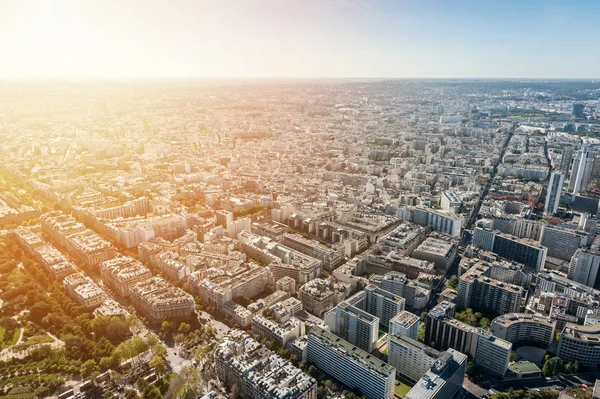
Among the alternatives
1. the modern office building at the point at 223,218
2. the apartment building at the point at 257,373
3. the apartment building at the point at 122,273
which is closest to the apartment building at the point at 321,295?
the apartment building at the point at 257,373

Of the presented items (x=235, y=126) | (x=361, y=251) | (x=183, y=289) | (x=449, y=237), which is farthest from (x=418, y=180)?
(x=235, y=126)

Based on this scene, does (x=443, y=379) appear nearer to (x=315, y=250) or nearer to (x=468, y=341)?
(x=468, y=341)

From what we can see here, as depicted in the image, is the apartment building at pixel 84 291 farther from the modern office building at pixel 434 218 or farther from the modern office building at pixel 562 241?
the modern office building at pixel 562 241

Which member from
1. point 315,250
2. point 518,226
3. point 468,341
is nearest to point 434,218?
point 518,226

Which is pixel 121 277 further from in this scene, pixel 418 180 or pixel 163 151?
pixel 163 151

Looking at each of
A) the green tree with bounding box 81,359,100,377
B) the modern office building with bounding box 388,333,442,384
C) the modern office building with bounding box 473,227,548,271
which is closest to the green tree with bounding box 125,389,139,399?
the green tree with bounding box 81,359,100,377

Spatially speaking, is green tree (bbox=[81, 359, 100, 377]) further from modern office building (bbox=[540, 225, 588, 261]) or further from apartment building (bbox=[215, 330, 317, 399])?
modern office building (bbox=[540, 225, 588, 261])
